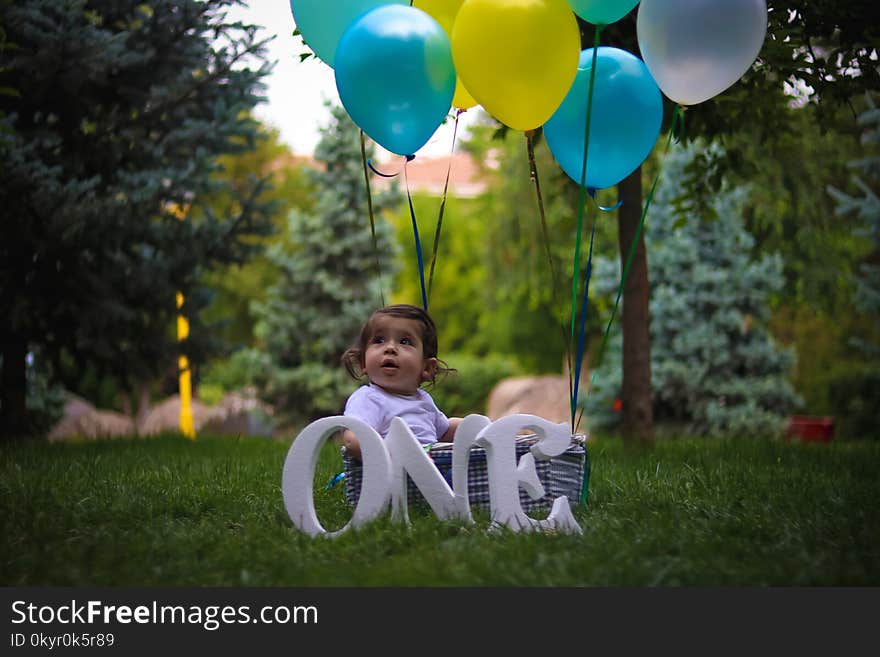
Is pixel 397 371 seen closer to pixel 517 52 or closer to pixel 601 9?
pixel 517 52

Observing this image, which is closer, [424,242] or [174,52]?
[174,52]

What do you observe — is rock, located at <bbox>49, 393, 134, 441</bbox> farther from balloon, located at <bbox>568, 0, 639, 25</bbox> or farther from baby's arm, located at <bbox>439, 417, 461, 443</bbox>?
balloon, located at <bbox>568, 0, 639, 25</bbox>

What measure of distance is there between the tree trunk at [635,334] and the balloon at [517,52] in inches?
106

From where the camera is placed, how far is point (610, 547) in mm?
2477

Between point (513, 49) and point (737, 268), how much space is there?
7769 mm

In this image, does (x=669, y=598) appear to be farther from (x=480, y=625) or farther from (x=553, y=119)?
(x=553, y=119)

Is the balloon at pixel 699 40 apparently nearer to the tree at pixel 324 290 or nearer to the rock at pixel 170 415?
the tree at pixel 324 290

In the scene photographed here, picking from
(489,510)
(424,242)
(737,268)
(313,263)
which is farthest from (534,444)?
(424,242)

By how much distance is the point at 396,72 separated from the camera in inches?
126

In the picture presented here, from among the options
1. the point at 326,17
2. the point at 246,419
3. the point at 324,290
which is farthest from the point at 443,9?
the point at 246,419

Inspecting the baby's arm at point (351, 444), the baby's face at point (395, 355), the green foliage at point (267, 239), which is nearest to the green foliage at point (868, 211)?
the baby's face at point (395, 355)

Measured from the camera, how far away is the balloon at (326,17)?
3.67m

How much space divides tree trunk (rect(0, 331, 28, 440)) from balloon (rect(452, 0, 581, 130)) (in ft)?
14.3

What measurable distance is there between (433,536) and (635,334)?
3.61m
